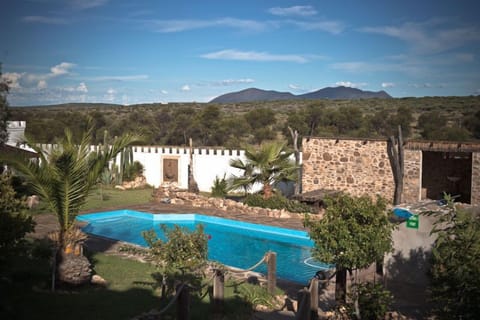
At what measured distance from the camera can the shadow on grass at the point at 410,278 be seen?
7.13 meters

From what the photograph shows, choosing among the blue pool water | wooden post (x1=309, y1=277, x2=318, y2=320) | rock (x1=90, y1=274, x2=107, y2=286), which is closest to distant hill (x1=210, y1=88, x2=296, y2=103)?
the blue pool water

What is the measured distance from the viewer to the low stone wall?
1527cm

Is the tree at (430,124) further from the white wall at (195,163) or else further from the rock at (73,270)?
the rock at (73,270)

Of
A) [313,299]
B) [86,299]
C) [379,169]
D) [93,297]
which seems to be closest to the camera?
[313,299]

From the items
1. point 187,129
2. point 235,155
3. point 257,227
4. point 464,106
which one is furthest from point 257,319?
point 464,106

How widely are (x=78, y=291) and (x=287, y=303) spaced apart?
3256 millimetres

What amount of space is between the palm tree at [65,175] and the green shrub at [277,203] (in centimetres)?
830

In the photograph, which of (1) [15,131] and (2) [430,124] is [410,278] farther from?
(2) [430,124]

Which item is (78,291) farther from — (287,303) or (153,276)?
(287,303)

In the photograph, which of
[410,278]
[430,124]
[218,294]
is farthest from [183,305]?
[430,124]

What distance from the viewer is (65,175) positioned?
741cm

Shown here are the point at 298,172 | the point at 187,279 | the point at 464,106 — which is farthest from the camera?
the point at 464,106

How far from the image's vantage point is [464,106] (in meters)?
40.1

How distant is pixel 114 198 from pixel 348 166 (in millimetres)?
9161
